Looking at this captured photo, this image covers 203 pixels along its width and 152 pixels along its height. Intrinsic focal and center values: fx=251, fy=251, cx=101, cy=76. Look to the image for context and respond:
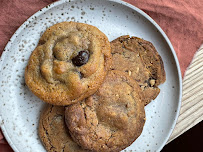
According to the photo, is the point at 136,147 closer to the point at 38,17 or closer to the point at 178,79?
the point at 178,79

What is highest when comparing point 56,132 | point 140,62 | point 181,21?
point 181,21

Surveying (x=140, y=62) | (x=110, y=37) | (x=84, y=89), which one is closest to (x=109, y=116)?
(x=84, y=89)

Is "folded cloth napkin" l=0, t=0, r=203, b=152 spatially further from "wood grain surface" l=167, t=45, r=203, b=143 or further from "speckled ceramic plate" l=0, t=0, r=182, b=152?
"speckled ceramic plate" l=0, t=0, r=182, b=152

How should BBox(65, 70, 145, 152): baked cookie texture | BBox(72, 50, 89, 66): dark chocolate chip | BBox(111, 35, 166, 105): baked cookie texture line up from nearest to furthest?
BBox(72, 50, 89, 66): dark chocolate chip, BBox(65, 70, 145, 152): baked cookie texture, BBox(111, 35, 166, 105): baked cookie texture

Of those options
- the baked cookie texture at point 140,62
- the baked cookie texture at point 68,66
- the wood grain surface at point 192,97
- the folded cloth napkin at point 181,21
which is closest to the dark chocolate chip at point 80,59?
the baked cookie texture at point 68,66

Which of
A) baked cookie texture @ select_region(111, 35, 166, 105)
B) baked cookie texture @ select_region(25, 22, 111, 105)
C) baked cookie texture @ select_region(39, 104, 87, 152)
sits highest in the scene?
baked cookie texture @ select_region(25, 22, 111, 105)

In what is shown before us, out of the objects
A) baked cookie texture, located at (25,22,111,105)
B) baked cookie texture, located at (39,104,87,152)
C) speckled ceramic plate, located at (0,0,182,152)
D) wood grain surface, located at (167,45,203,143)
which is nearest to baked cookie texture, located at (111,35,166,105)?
speckled ceramic plate, located at (0,0,182,152)

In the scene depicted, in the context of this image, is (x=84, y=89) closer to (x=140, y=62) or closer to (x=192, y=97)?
(x=140, y=62)
